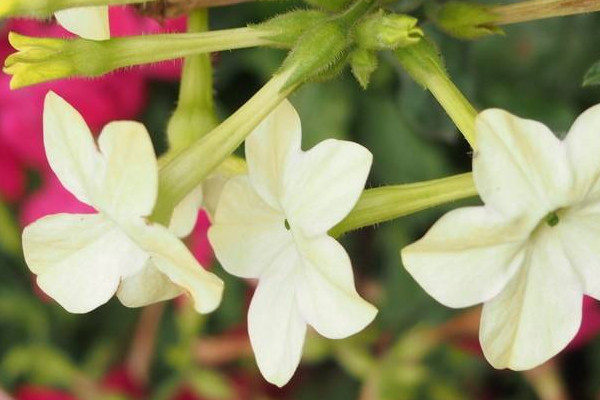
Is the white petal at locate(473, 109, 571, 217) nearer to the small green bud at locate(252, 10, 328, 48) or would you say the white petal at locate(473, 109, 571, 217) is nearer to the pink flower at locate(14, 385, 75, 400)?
the small green bud at locate(252, 10, 328, 48)

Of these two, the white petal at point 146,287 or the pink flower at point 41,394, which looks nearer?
the white petal at point 146,287

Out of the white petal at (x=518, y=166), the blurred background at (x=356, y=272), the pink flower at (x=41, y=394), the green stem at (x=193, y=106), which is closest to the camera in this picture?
the white petal at (x=518, y=166)

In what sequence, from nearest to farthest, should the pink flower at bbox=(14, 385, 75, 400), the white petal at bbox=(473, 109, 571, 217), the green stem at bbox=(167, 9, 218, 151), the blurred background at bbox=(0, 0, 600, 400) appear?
1. the white petal at bbox=(473, 109, 571, 217)
2. the green stem at bbox=(167, 9, 218, 151)
3. the blurred background at bbox=(0, 0, 600, 400)
4. the pink flower at bbox=(14, 385, 75, 400)

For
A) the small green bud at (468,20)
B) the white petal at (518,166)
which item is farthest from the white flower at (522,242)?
the small green bud at (468,20)

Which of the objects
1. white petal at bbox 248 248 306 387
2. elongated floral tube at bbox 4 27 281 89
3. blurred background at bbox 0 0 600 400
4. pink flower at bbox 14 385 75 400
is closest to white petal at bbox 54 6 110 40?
elongated floral tube at bbox 4 27 281 89

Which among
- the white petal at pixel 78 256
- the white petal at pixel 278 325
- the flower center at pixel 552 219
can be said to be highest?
the flower center at pixel 552 219

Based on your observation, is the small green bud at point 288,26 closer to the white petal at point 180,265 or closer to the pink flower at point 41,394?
the white petal at point 180,265

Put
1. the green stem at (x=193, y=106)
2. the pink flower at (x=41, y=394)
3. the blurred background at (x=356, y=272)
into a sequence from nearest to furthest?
the green stem at (x=193, y=106)
the blurred background at (x=356, y=272)
the pink flower at (x=41, y=394)
